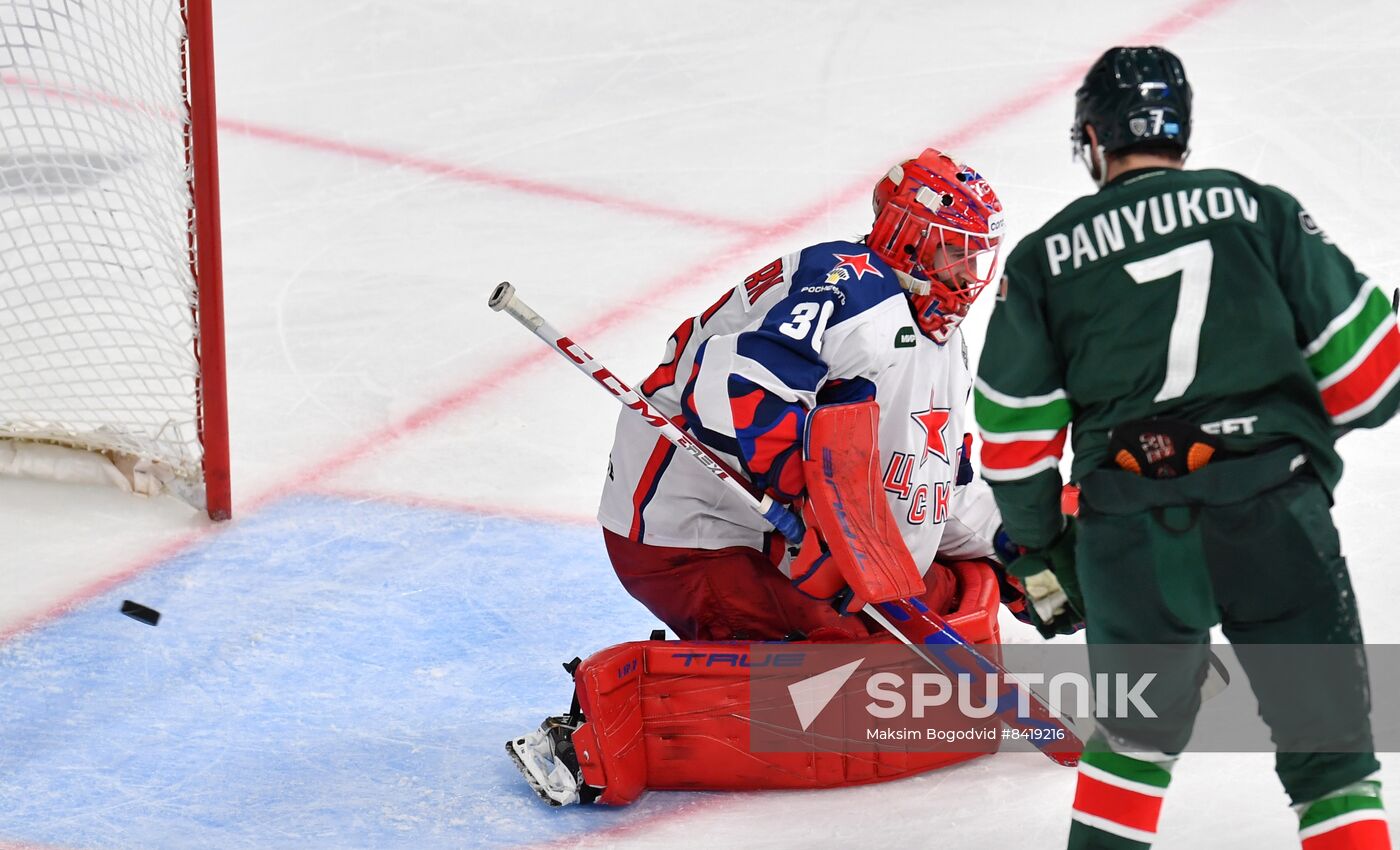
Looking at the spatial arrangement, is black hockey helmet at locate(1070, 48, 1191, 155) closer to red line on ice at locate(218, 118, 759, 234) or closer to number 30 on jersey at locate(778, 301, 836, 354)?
number 30 on jersey at locate(778, 301, 836, 354)

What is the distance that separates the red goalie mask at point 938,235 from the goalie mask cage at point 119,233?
162cm

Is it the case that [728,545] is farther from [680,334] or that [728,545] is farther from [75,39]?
[75,39]

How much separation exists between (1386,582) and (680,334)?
1503 mm

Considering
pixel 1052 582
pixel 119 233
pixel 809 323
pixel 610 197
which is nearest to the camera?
pixel 1052 582

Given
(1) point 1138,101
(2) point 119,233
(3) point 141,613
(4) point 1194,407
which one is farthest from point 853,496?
(2) point 119,233

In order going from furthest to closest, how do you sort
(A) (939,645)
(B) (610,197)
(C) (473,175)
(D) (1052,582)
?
1. (C) (473,175)
2. (B) (610,197)
3. (A) (939,645)
4. (D) (1052,582)

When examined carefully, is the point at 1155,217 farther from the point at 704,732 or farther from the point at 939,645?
the point at 704,732

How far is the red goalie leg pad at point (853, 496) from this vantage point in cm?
288

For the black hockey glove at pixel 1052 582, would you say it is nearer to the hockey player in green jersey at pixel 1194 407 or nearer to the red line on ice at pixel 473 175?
the hockey player in green jersey at pixel 1194 407

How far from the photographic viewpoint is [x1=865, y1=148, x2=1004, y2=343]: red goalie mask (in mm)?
2977

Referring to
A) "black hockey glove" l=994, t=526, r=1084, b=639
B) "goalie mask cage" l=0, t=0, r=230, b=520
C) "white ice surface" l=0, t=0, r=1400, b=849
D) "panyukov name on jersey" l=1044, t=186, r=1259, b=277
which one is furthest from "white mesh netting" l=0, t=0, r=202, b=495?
"panyukov name on jersey" l=1044, t=186, r=1259, b=277

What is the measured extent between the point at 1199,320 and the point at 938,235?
839 mm

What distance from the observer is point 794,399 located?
9.50 feet

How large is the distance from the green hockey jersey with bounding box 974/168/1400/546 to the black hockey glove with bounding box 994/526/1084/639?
206 millimetres
